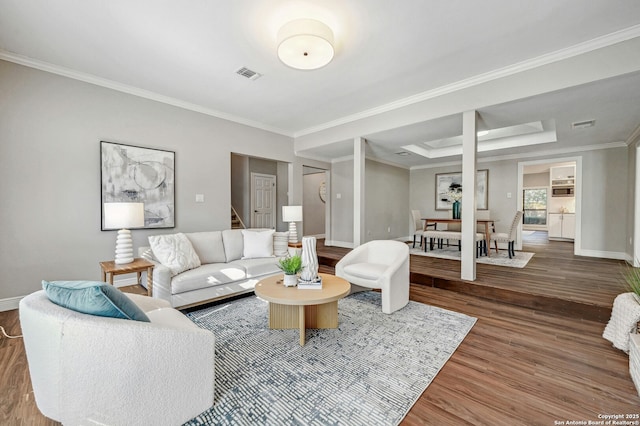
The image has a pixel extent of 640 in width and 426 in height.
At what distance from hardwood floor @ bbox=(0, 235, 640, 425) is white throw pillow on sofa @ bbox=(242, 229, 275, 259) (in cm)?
224

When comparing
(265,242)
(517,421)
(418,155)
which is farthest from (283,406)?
(418,155)

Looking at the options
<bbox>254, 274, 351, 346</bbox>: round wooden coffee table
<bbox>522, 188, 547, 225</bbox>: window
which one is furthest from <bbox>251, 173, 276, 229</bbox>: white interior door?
<bbox>522, 188, 547, 225</bbox>: window

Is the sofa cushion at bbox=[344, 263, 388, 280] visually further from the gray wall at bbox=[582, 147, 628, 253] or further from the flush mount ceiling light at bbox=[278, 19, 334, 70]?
the gray wall at bbox=[582, 147, 628, 253]

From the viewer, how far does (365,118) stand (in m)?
4.63

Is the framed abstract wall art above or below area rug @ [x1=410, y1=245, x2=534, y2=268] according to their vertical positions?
above

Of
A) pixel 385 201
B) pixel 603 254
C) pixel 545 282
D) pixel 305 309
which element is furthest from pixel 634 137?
pixel 305 309

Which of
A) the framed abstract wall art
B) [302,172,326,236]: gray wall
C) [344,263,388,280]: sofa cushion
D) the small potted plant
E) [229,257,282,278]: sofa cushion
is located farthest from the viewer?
[302,172,326,236]: gray wall

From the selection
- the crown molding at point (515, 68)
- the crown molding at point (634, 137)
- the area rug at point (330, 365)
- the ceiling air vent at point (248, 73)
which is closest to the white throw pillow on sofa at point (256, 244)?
the area rug at point (330, 365)

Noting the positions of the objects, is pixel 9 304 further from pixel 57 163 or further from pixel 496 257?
pixel 496 257

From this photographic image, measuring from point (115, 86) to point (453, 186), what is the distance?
723 centimetres

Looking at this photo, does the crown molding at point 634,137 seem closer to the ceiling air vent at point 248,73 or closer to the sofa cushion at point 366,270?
the sofa cushion at point 366,270

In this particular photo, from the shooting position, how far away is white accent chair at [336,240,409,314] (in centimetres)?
289

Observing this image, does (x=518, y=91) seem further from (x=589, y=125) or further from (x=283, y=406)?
(x=283, y=406)

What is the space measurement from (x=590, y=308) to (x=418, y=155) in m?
4.50
